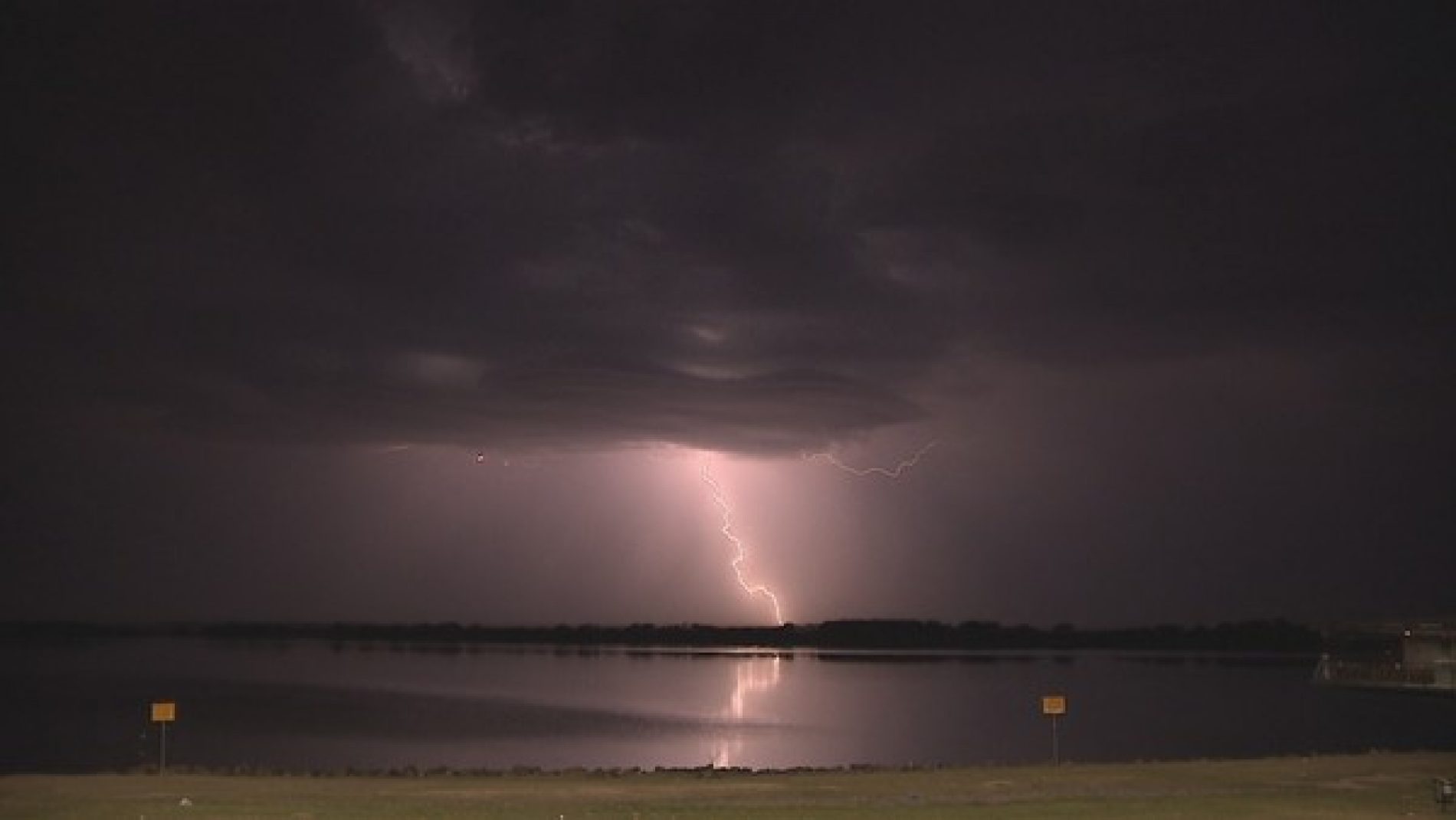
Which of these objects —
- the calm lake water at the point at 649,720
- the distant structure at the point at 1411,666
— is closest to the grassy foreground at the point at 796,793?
the distant structure at the point at 1411,666

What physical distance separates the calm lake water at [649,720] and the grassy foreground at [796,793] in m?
23.3

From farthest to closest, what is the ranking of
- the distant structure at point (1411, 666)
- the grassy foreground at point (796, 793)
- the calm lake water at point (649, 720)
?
1. the calm lake water at point (649, 720)
2. the distant structure at point (1411, 666)
3. the grassy foreground at point (796, 793)

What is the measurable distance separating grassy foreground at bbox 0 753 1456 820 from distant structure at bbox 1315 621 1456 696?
10547 mm

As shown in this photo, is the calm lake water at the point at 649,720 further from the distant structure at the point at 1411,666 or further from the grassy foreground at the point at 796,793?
the grassy foreground at the point at 796,793

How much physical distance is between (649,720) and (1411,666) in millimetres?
52339

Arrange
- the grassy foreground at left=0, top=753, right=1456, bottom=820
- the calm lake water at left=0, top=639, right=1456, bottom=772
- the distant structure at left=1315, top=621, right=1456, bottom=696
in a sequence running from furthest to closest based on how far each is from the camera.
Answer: the calm lake water at left=0, top=639, right=1456, bottom=772, the distant structure at left=1315, top=621, right=1456, bottom=696, the grassy foreground at left=0, top=753, right=1456, bottom=820

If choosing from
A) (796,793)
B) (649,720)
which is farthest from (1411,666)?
(649,720)

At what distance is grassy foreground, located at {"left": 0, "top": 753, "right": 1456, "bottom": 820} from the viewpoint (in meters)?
26.4

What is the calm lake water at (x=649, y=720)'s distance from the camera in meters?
64.8

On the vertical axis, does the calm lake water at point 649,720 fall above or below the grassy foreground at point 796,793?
below

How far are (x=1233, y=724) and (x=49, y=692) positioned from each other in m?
89.3

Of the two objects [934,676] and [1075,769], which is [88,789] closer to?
[1075,769]

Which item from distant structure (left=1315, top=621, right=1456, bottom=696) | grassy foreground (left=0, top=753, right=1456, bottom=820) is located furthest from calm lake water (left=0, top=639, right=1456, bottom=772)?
grassy foreground (left=0, top=753, right=1456, bottom=820)

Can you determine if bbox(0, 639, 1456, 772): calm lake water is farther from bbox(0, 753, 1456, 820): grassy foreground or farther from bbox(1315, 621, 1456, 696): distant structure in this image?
bbox(0, 753, 1456, 820): grassy foreground
